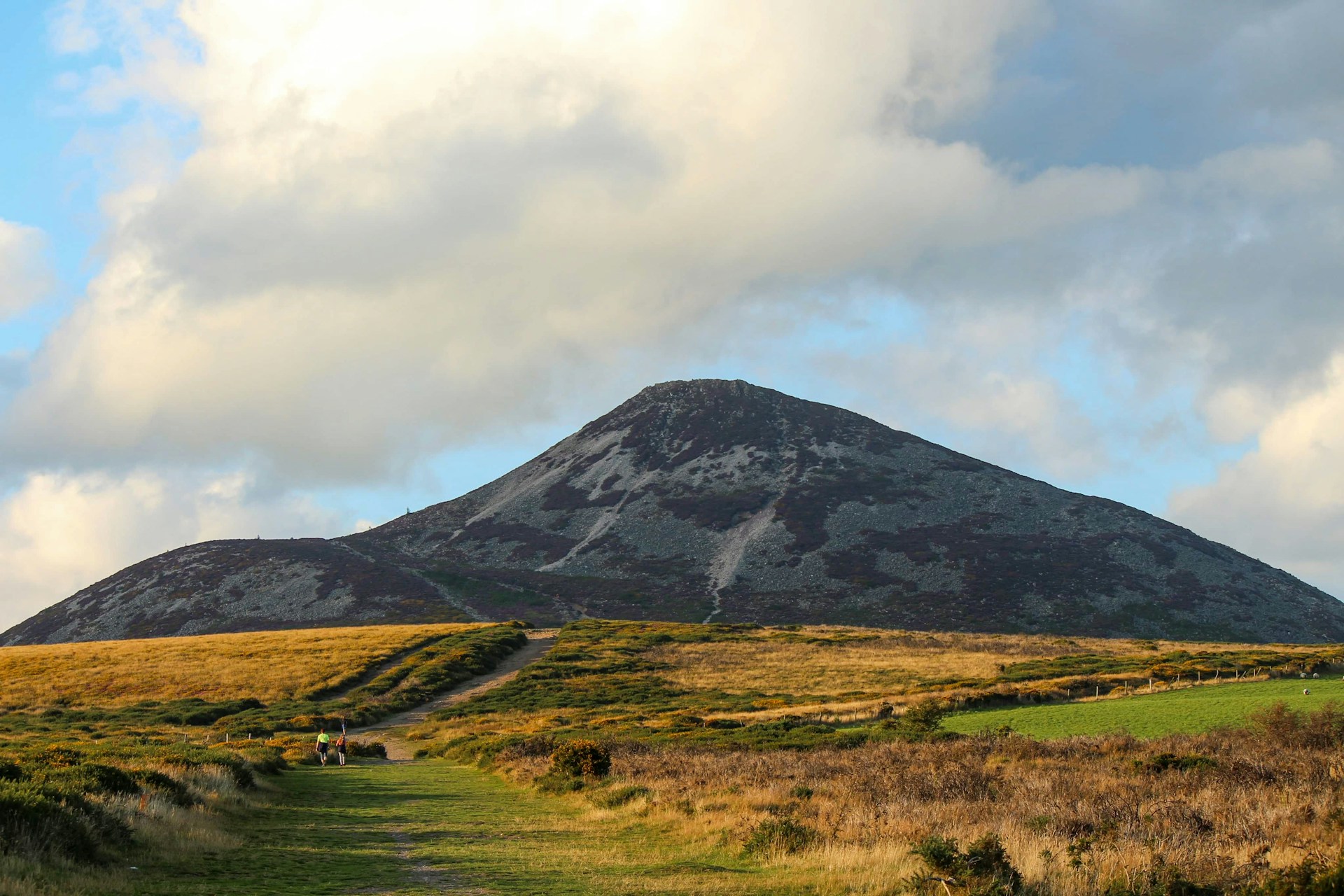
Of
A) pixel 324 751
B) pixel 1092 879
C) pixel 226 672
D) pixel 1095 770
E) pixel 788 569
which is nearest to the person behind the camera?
pixel 1092 879

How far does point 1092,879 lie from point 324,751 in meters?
35.4

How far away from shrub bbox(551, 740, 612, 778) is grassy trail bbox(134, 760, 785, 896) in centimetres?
159

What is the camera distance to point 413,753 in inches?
1897

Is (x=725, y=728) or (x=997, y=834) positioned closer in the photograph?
(x=997, y=834)

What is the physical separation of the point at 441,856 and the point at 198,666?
8099 cm

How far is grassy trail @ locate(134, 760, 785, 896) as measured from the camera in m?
13.9

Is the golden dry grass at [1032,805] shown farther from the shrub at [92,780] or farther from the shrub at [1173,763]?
the shrub at [92,780]

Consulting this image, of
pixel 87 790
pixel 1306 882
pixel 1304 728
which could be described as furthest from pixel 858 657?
pixel 1306 882

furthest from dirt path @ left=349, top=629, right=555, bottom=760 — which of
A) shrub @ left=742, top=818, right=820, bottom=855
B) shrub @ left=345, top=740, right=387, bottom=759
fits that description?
shrub @ left=742, top=818, right=820, bottom=855

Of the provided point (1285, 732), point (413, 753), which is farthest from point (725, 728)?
point (1285, 732)

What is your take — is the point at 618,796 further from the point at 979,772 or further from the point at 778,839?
the point at 979,772

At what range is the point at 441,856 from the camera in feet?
55.7

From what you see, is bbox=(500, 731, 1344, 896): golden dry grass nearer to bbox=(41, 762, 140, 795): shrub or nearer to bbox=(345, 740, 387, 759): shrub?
bbox=(41, 762, 140, 795): shrub

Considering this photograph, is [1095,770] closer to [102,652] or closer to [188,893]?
[188,893]
